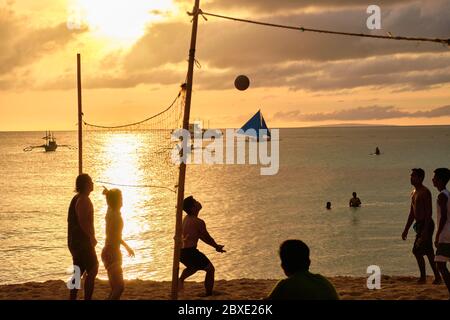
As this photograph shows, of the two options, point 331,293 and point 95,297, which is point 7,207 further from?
point 331,293

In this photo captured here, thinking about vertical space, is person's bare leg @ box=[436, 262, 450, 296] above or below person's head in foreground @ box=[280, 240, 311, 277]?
below

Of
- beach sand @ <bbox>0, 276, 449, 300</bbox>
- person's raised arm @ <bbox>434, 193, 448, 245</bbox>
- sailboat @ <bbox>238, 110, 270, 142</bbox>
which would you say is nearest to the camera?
person's raised arm @ <bbox>434, 193, 448, 245</bbox>

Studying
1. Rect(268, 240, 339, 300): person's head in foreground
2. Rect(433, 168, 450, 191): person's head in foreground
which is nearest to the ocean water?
Rect(433, 168, 450, 191): person's head in foreground

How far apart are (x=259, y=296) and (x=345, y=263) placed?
21.1 metres

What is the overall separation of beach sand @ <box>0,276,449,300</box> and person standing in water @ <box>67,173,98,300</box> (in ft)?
8.70

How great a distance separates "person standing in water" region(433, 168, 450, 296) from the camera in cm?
980

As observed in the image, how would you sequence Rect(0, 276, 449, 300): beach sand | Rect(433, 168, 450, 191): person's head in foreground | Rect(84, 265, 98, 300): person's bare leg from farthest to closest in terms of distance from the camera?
1. Rect(0, 276, 449, 300): beach sand
2. Rect(433, 168, 450, 191): person's head in foreground
3. Rect(84, 265, 98, 300): person's bare leg

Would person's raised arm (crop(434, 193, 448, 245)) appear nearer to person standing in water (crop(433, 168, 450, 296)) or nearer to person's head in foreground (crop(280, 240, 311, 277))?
person standing in water (crop(433, 168, 450, 296))

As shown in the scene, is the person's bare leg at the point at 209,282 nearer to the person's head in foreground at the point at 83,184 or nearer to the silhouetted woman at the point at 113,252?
the silhouetted woman at the point at 113,252

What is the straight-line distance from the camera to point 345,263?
105 ft

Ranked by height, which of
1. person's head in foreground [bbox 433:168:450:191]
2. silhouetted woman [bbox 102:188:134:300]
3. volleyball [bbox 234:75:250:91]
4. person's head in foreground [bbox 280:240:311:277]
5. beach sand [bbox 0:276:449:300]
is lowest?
beach sand [bbox 0:276:449:300]

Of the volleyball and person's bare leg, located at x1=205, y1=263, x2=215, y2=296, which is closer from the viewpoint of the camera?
the volleyball
